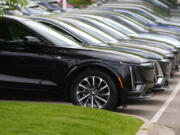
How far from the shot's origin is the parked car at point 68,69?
33.9ft

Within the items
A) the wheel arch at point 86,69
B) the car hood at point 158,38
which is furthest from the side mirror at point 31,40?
the car hood at point 158,38

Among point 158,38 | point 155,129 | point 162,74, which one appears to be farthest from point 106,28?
point 155,129

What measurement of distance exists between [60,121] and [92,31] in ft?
19.5

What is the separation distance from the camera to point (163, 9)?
36594 mm

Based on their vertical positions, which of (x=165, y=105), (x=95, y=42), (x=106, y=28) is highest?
(x=95, y=42)

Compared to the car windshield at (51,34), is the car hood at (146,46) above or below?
below

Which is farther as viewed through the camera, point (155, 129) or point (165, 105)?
point (165, 105)

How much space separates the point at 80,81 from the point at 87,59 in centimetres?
39

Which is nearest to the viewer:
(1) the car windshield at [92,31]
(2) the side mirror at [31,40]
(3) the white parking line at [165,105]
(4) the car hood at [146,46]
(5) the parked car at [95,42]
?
(3) the white parking line at [165,105]

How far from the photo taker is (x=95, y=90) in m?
10.5

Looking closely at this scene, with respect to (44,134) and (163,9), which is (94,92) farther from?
(163,9)

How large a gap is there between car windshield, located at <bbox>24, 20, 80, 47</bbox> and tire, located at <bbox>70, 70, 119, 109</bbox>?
31.3 inches

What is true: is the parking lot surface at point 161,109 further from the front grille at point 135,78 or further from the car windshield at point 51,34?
the car windshield at point 51,34

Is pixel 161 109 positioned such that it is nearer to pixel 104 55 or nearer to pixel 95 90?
pixel 95 90
